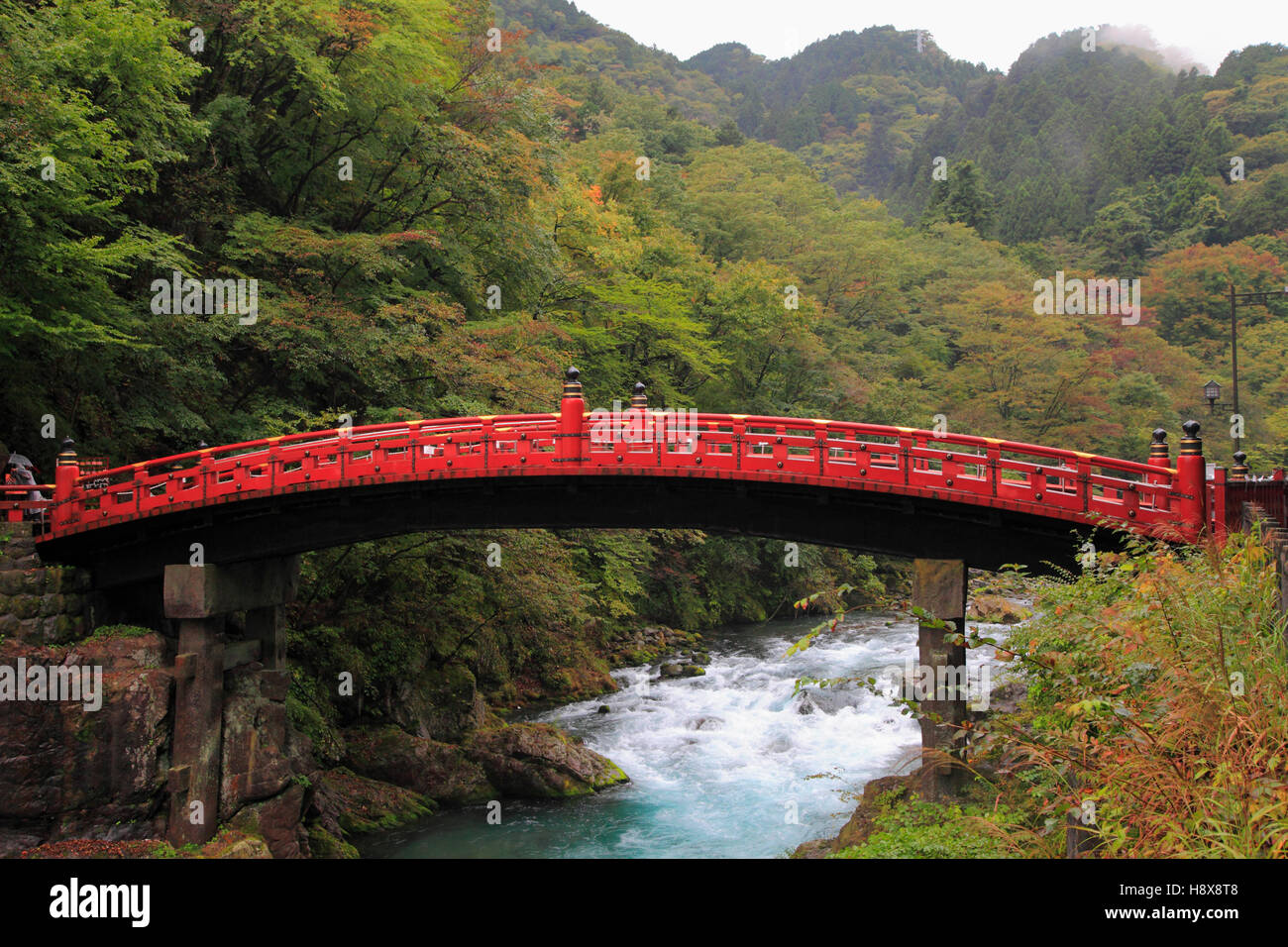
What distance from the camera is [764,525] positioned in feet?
56.6

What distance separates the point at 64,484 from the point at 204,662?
4321mm

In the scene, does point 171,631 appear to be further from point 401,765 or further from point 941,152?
point 941,152

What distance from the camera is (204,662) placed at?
17.8 m

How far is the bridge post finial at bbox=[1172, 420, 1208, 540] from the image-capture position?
1419 centimetres

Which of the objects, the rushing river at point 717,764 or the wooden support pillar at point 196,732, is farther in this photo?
the rushing river at point 717,764

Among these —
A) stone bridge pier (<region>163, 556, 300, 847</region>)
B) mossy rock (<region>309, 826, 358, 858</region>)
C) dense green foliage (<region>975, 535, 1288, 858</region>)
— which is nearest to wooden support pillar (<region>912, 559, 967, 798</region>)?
dense green foliage (<region>975, 535, 1288, 858</region>)

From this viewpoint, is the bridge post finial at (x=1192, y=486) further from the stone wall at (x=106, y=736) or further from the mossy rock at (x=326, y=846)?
the stone wall at (x=106, y=736)

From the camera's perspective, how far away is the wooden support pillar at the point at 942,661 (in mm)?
14953

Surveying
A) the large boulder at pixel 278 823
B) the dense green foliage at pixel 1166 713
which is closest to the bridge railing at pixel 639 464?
the dense green foliage at pixel 1166 713

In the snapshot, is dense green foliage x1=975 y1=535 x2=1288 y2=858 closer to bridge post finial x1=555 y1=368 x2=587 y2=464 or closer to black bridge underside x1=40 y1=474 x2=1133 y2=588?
black bridge underside x1=40 y1=474 x2=1133 y2=588

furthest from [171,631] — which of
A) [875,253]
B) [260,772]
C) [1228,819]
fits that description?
[875,253]

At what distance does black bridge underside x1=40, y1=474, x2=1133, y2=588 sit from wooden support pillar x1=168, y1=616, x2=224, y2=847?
1.71 meters

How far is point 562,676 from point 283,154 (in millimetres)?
17622

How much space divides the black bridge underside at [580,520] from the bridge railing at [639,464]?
1.28 feet
